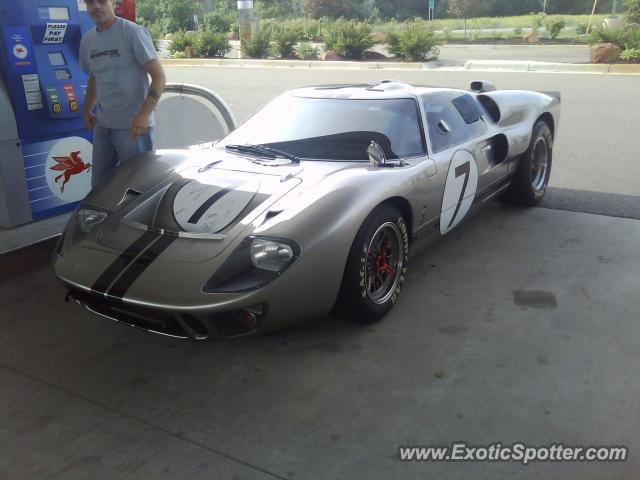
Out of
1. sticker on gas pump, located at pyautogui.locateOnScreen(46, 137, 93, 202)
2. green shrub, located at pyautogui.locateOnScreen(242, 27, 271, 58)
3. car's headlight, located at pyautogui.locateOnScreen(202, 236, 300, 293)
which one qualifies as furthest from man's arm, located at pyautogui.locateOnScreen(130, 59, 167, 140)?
green shrub, located at pyautogui.locateOnScreen(242, 27, 271, 58)

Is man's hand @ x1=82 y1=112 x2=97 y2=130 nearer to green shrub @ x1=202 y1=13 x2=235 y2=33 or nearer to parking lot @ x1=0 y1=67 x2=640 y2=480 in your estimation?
parking lot @ x1=0 y1=67 x2=640 y2=480

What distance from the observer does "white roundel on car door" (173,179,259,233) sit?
2.93 m

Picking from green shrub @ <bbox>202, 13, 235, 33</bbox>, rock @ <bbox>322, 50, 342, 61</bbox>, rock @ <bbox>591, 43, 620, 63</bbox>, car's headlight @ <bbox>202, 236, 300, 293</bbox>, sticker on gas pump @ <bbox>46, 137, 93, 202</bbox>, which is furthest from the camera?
green shrub @ <bbox>202, 13, 235, 33</bbox>

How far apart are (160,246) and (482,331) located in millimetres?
1707

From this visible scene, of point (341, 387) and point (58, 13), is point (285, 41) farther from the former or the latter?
point (341, 387)

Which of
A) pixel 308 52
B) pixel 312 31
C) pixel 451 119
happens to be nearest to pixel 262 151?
pixel 451 119

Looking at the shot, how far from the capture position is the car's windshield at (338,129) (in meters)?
3.63

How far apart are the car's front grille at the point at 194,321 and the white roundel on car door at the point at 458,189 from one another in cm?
165

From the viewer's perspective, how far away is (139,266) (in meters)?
2.80

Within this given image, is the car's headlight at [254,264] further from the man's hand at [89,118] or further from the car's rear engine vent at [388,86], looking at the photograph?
the man's hand at [89,118]

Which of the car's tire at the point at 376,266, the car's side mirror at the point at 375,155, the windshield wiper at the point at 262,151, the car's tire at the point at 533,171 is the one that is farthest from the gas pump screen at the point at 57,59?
the car's tire at the point at 533,171

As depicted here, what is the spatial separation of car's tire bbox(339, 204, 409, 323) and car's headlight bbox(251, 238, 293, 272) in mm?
392

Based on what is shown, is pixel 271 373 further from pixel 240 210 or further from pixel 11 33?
pixel 11 33

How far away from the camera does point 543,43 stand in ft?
79.9
